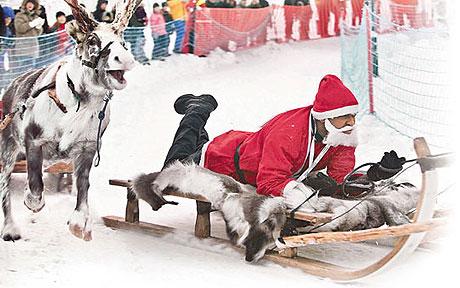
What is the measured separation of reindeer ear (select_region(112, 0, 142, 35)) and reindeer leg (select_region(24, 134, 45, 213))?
1.10ft

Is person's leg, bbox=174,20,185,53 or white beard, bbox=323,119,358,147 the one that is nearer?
white beard, bbox=323,119,358,147

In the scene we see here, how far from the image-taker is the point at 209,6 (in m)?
2.17

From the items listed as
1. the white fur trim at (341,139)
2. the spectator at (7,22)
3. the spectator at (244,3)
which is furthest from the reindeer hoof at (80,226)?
the spectator at (244,3)

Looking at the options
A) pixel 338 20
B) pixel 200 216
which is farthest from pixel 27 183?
pixel 338 20

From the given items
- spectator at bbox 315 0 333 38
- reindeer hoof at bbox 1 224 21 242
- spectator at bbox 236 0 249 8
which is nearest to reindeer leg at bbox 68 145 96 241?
reindeer hoof at bbox 1 224 21 242

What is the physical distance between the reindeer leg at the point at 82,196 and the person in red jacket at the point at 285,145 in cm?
20

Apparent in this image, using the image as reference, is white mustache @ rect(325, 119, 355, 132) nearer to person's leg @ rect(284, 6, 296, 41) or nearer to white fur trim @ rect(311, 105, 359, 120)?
white fur trim @ rect(311, 105, 359, 120)

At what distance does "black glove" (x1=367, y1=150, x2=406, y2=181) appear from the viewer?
5.83 ft

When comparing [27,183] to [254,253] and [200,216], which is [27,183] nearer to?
[200,216]

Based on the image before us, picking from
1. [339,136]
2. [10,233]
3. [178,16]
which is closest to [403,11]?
[339,136]

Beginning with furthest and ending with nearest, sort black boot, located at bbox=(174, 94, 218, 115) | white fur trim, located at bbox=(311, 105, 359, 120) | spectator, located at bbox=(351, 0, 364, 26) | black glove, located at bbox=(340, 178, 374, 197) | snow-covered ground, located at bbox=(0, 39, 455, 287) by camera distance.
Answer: spectator, located at bbox=(351, 0, 364, 26) < black boot, located at bbox=(174, 94, 218, 115) < black glove, located at bbox=(340, 178, 374, 197) < white fur trim, located at bbox=(311, 105, 359, 120) < snow-covered ground, located at bbox=(0, 39, 455, 287)

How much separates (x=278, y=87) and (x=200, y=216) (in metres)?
0.38

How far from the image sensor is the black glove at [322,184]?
1843 millimetres

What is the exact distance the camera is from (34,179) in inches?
73.3
